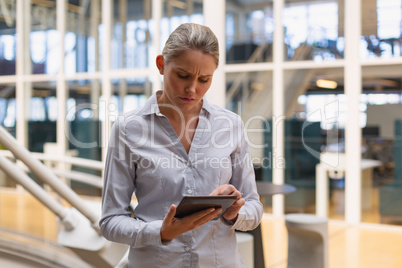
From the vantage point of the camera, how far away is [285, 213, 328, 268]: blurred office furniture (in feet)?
14.3

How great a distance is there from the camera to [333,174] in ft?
25.0

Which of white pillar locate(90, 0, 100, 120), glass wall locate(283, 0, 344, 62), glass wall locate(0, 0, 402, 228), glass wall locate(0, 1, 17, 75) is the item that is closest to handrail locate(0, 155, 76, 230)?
glass wall locate(0, 0, 402, 228)

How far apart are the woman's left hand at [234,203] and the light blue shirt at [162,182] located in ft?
0.13

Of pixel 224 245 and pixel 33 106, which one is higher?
pixel 33 106

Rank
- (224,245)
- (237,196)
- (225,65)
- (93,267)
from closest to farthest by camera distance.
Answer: (237,196) < (224,245) < (93,267) < (225,65)

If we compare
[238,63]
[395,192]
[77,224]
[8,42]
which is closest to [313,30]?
A: [238,63]

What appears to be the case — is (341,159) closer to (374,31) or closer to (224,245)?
(374,31)

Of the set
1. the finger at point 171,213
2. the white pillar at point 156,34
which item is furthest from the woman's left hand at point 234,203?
the white pillar at point 156,34


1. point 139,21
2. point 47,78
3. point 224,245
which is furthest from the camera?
point 47,78

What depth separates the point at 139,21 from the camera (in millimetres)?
9320

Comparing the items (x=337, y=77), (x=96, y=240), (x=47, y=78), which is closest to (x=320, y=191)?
(x=337, y=77)

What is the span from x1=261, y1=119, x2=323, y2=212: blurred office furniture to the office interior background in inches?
0.7

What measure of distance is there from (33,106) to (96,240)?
335 inches

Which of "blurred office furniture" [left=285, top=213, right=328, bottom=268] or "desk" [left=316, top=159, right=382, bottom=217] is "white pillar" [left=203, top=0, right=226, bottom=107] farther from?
"blurred office furniture" [left=285, top=213, right=328, bottom=268]
